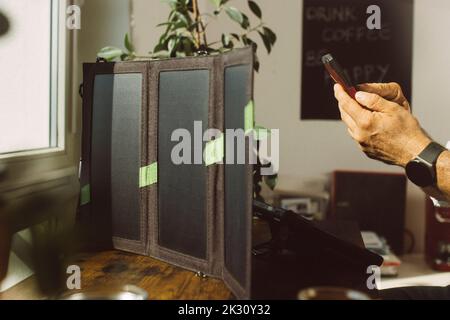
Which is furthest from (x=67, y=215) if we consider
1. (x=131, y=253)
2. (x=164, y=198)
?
(x=164, y=198)

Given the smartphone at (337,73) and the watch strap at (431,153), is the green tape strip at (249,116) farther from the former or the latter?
the watch strap at (431,153)

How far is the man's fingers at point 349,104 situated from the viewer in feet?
3.29

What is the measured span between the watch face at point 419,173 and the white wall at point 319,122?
1819 millimetres

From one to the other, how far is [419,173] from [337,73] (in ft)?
0.84

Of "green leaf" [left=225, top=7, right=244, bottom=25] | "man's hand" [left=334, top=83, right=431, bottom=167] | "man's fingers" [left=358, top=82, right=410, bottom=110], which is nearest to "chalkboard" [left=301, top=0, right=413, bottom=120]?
"green leaf" [left=225, top=7, right=244, bottom=25]

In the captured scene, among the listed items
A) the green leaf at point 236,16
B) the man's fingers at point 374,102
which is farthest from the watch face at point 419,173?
the green leaf at point 236,16

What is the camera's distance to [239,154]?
2.56ft

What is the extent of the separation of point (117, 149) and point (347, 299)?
57 centimetres

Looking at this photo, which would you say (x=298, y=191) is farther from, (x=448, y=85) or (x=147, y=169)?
(x=147, y=169)

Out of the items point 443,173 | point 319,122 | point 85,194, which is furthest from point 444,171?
point 319,122

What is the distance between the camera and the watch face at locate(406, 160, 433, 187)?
963mm

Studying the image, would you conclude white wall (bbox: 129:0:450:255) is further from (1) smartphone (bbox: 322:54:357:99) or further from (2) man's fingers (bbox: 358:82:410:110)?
(1) smartphone (bbox: 322:54:357:99)

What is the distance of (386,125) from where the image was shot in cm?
100

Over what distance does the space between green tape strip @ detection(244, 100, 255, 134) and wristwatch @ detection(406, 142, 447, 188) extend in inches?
16.1
